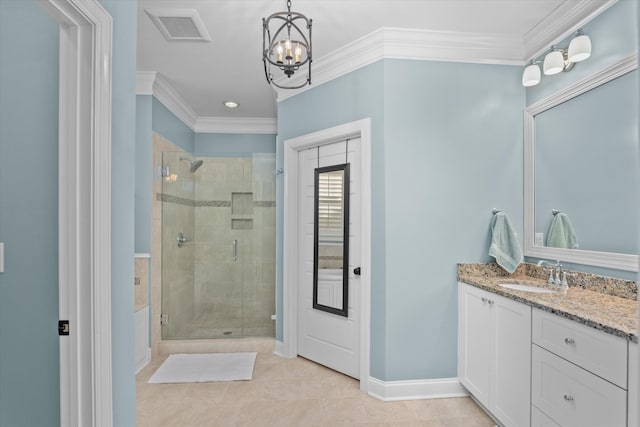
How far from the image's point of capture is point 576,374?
61.5 inches

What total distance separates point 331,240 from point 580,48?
2.13 meters

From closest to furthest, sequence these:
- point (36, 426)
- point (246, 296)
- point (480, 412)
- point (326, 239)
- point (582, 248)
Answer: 1. point (36, 426)
2. point (582, 248)
3. point (480, 412)
4. point (326, 239)
5. point (246, 296)

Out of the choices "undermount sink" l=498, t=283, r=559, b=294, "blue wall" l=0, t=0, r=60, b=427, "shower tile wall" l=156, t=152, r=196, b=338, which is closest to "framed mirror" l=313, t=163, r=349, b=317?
"undermount sink" l=498, t=283, r=559, b=294

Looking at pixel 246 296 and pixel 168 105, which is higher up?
pixel 168 105

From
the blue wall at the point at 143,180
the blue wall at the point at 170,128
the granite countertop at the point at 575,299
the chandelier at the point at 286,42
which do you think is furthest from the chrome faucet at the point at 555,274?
the blue wall at the point at 170,128

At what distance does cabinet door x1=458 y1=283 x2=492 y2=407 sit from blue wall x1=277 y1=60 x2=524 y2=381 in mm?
79

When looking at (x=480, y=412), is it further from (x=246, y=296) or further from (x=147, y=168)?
(x=147, y=168)

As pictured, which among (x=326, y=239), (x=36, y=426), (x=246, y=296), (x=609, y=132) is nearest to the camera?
(x=36, y=426)

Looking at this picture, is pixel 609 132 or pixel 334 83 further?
pixel 334 83

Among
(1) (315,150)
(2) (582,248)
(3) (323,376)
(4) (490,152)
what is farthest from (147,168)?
(2) (582,248)

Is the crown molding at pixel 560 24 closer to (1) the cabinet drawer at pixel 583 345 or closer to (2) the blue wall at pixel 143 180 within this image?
(1) the cabinet drawer at pixel 583 345

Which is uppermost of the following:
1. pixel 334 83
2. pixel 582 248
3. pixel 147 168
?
pixel 334 83

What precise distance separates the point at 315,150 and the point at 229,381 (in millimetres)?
2049

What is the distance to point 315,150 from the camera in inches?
130
